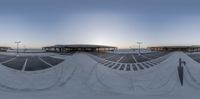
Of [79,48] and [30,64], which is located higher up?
[79,48]

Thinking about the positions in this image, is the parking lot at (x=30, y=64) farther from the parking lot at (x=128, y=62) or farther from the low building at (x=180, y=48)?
the low building at (x=180, y=48)

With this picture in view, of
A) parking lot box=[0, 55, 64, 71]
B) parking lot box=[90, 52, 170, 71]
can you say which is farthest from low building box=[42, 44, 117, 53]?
parking lot box=[0, 55, 64, 71]

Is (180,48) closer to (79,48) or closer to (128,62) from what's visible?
(128,62)

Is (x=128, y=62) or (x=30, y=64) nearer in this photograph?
(x=30, y=64)

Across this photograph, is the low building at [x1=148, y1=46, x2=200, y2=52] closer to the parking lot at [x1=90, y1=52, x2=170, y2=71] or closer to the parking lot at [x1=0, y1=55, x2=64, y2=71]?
the parking lot at [x1=90, y1=52, x2=170, y2=71]

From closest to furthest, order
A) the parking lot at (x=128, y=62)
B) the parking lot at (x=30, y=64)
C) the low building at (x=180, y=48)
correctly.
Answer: the parking lot at (x=30, y=64)
the parking lot at (x=128, y=62)
the low building at (x=180, y=48)

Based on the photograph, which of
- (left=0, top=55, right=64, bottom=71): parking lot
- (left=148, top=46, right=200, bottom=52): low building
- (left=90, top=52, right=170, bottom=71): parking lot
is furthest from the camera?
(left=148, top=46, right=200, bottom=52): low building

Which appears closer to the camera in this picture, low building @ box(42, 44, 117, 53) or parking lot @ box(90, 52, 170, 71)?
parking lot @ box(90, 52, 170, 71)

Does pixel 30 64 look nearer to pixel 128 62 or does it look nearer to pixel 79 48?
pixel 128 62

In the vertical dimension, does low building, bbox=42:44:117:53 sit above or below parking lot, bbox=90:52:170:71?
above

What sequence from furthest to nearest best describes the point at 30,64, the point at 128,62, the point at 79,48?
the point at 79,48 < the point at 128,62 < the point at 30,64

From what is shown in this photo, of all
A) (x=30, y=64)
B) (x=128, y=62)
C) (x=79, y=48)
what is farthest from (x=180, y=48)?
(x=30, y=64)

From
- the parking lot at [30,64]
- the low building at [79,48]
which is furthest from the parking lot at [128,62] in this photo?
the low building at [79,48]

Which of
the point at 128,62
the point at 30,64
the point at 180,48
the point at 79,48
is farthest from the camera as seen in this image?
the point at 79,48
